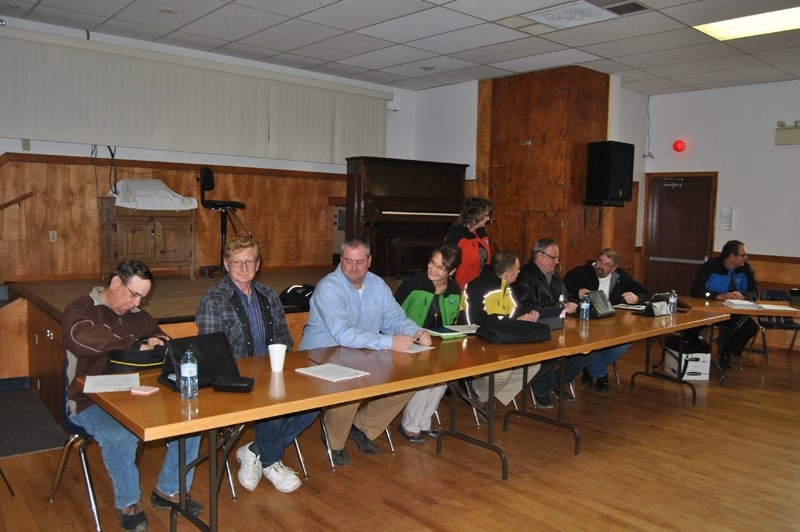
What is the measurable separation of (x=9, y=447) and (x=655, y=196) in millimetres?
8317

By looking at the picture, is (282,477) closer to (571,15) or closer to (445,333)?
(445,333)

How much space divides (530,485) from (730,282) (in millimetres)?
4052

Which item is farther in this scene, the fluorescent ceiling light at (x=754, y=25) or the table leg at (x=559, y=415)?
the fluorescent ceiling light at (x=754, y=25)

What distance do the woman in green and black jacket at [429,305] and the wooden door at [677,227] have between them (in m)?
5.78

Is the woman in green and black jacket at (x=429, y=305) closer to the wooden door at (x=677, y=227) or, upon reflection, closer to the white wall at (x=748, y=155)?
the white wall at (x=748, y=155)

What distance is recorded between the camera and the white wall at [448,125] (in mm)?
8938

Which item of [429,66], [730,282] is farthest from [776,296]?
[429,66]

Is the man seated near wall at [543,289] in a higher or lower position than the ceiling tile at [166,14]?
lower

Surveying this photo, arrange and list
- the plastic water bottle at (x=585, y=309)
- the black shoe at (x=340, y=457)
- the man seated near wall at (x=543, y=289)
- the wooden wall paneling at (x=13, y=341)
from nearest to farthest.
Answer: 1. the black shoe at (x=340, y=457)
2. the plastic water bottle at (x=585, y=309)
3. the man seated near wall at (x=543, y=289)
4. the wooden wall paneling at (x=13, y=341)

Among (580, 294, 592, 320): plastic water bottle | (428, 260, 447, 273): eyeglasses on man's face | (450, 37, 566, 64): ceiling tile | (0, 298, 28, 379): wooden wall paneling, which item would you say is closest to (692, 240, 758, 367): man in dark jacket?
(580, 294, 592, 320): plastic water bottle

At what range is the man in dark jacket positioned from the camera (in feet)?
21.2

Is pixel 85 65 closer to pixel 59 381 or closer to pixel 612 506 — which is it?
pixel 59 381

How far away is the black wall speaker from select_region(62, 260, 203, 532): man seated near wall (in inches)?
232

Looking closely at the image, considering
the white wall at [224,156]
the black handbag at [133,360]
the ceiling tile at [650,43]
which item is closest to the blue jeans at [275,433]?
the black handbag at [133,360]
